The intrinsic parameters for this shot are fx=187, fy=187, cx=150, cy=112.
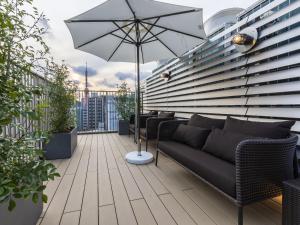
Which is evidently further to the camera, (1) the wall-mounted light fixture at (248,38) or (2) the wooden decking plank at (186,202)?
(1) the wall-mounted light fixture at (248,38)

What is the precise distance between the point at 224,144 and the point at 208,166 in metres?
0.35

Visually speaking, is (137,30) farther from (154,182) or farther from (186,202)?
(186,202)

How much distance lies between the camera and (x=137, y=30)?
3.08 m

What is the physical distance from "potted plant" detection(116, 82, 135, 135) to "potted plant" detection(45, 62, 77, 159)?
2.39 m

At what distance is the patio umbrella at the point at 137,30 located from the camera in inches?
98.1

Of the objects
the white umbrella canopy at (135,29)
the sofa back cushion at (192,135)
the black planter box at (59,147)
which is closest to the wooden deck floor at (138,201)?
the sofa back cushion at (192,135)

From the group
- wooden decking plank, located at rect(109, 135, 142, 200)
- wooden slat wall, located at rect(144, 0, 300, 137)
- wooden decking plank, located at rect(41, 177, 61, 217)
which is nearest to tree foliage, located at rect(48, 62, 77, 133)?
wooden decking plank, located at rect(109, 135, 142, 200)

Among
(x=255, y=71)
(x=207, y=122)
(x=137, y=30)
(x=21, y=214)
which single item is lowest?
(x=21, y=214)

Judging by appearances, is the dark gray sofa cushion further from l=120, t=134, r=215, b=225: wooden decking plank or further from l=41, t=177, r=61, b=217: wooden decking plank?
l=41, t=177, r=61, b=217: wooden decking plank

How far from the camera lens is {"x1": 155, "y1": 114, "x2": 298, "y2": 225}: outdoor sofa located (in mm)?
1395

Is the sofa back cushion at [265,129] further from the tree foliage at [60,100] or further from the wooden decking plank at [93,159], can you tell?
the tree foliage at [60,100]

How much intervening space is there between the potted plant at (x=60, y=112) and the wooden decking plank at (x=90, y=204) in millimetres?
1206

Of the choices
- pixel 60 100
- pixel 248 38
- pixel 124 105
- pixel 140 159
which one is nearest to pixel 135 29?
pixel 248 38

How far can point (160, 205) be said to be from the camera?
6.04 ft
